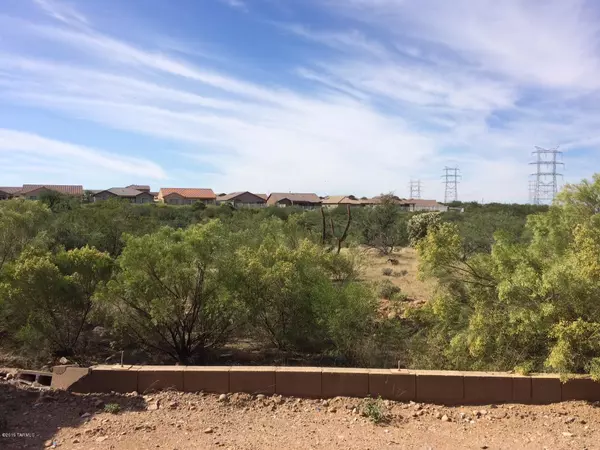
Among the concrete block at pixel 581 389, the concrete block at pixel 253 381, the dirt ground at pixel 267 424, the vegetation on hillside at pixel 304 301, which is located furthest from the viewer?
the vegetation on hillside at pixel 304 301

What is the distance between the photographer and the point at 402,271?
21.6 m

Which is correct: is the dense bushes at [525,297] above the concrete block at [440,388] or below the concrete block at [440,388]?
above

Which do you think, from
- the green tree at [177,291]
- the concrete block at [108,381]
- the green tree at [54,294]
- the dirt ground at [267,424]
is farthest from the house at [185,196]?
the dirt ground at [267,424]

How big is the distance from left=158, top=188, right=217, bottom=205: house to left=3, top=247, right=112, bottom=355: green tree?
3080 inches

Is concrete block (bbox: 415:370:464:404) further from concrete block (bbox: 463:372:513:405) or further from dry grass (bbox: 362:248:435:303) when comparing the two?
dry grass (bbox: 362:248:435:303)

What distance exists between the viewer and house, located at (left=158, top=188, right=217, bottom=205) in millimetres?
88312

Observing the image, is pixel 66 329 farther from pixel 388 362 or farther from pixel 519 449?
pixel 519 449

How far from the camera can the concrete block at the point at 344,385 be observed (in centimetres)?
604

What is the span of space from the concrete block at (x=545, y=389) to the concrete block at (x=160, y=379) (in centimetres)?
422

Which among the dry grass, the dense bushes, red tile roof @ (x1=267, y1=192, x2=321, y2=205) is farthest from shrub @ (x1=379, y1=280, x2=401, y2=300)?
red tile roof @ (x1=267, y1=192, x2=321, y2=205)

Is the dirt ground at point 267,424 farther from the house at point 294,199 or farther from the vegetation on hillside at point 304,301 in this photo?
the house at point 294,199

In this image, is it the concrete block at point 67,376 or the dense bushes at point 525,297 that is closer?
the dense bushes at point 525,297

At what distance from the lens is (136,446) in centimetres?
488

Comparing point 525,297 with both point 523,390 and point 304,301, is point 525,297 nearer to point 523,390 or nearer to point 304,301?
point 523,390
